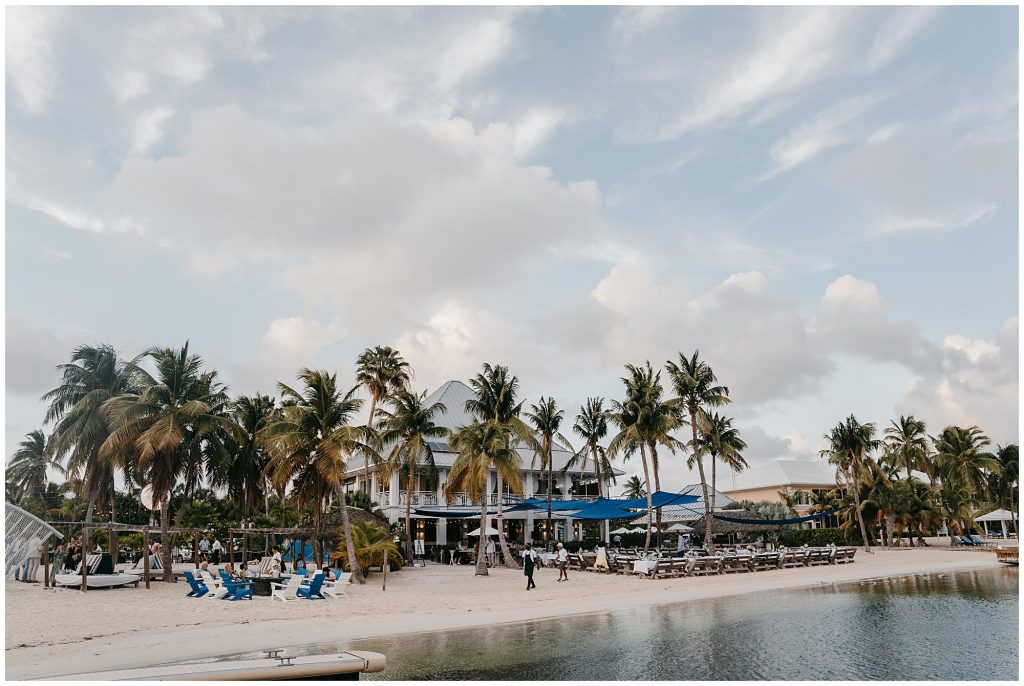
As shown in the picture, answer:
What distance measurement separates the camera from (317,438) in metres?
27.9

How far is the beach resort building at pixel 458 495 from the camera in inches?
1800

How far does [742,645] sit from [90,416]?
28229 mm

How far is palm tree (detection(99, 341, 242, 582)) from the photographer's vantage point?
27.5 m

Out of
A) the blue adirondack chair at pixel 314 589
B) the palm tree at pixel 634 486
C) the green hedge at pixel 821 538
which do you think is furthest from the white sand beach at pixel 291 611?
the palm tree at pixel 634 486

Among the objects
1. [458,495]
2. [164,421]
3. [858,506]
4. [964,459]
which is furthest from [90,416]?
[964,459]

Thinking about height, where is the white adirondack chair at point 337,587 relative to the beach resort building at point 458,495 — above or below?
below

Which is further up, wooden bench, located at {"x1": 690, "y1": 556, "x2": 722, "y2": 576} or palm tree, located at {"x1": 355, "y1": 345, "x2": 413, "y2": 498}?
palm tree, located at {"x1": 355, "y1": 345, "x2": 413, "y2": 498}

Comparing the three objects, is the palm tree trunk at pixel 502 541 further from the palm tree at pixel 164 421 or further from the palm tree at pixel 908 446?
the palm tree at pixel 908 446

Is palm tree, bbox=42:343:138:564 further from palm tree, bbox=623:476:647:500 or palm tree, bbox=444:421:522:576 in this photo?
palm tree, bbox=623:476:647:500

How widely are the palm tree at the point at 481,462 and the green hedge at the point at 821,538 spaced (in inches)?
1085

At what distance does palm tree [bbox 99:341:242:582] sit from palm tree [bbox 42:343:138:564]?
104 cm

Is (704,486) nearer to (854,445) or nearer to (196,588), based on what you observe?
(854,445)

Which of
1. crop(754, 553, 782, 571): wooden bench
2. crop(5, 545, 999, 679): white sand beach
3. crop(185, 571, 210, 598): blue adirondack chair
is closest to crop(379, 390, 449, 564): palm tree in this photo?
crop(5, 545, 999, 679): white sand beach

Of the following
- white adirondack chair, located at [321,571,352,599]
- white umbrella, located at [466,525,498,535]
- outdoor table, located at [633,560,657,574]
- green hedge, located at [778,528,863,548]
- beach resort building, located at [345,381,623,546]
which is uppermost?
beach resort building, located at [345,381,623,546]
